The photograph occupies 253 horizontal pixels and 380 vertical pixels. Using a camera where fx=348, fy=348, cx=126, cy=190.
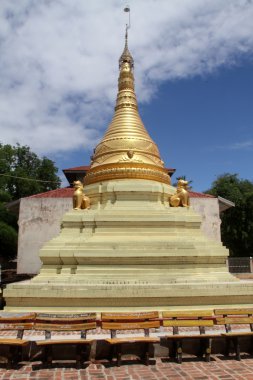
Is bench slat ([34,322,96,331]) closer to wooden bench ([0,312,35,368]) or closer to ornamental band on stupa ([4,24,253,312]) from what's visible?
wooden bench ([0,312,35,368])

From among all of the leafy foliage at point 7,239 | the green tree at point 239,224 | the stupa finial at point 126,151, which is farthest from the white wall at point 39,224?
the green tree at point 239,224

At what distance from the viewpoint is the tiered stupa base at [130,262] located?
10711mm

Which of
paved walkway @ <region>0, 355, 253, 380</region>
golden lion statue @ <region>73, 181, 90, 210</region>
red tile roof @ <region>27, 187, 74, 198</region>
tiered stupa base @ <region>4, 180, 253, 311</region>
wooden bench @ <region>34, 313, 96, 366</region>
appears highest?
red tile roof @ <region>27, 187, 74, 198</region>

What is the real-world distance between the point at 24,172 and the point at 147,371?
32149 mm

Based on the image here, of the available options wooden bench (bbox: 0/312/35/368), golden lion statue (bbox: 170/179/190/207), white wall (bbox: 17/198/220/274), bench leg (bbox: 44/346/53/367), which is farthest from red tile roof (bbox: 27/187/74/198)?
bench leg (bbox: 44/346/53/367)

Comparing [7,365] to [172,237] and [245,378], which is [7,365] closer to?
[245,378]

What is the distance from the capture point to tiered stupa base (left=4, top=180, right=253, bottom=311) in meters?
10.7

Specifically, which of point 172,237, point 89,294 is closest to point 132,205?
point 172,237

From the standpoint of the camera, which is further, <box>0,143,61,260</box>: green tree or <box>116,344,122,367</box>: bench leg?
<box>0,143,61,260</box>: green tree

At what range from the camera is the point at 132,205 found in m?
14.4

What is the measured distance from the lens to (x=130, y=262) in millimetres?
12047

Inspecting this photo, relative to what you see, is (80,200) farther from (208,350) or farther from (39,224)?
(208,350)

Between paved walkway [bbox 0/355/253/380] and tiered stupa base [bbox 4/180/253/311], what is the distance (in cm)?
407

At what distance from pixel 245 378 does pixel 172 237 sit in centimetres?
717
